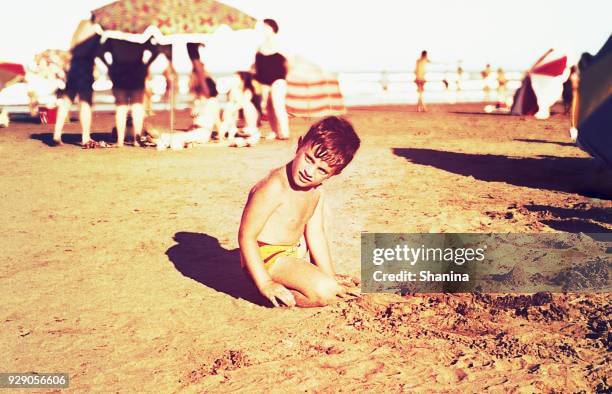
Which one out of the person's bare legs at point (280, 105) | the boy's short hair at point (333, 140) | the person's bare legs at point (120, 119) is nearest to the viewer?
the boy's short hair at point (333, 140)

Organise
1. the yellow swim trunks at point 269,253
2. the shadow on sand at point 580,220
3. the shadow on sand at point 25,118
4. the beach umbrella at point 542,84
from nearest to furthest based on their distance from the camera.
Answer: the yellow swim trunks at point 269,253 < the shadow on sand at point 580,220 < the beach umbrella at point 542,84 < the shadow on sand at point 25,118

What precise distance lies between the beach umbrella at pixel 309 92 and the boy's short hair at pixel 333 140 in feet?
60.3

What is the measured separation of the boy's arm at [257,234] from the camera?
3740 mm

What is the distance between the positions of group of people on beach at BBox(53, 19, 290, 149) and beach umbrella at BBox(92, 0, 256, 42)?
0.32 m

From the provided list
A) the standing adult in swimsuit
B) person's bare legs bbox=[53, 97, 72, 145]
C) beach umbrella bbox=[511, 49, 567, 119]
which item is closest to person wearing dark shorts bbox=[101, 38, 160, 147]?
person's bare legs bbox=[53, 97, 72, 145]

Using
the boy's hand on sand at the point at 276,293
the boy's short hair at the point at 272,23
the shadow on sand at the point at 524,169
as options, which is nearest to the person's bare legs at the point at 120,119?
the boy's short hair at the point at 272,23

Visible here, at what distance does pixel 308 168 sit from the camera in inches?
142

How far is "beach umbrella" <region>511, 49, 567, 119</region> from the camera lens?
15242 mm

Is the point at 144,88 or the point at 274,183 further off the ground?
the point at 144,88

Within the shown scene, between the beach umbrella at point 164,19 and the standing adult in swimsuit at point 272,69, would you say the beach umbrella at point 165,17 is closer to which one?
the beach umbrella at point 164,19

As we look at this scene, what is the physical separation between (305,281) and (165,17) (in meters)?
7.99

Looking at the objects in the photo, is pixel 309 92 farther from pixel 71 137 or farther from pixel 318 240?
pixel 318 240

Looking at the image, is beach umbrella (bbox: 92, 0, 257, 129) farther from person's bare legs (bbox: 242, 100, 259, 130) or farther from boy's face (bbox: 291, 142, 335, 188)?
boy's face (bbox: 291, 142, 335, 188)

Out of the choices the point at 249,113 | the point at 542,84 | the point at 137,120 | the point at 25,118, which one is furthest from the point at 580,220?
the point at 25,118
